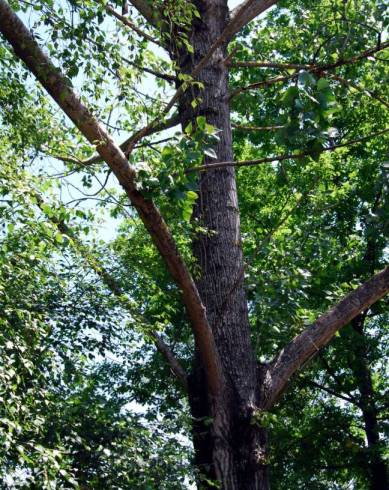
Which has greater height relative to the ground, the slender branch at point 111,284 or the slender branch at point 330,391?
the slender branch at point 330,391

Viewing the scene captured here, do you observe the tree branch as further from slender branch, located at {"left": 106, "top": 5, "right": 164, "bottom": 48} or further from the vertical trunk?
the vertical trunk

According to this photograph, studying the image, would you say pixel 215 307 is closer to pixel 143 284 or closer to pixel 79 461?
pixel 79 461

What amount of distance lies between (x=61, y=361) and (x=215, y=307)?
59.4 inches

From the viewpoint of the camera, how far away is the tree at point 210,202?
5.00m

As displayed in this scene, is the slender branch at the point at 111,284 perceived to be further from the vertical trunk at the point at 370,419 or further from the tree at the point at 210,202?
the vertical trunk at the point at 370,419

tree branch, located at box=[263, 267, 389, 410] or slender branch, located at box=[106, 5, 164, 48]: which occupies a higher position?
slender branch, located at box=[106, 5, 164, 48]

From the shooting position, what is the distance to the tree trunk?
237 inches

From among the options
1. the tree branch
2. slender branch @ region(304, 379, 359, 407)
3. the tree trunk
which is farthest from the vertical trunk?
the tree trunk

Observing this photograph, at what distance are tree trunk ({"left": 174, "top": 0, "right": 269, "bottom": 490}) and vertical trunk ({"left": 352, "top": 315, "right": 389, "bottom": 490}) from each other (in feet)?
20.0

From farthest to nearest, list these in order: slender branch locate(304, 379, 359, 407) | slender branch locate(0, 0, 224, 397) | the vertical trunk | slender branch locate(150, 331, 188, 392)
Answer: slender branch locate(304, 379, 359, 407) < the vertical trunk < slender branch locate(150, 331, 188, 392) < slender branch locate(0, 0, 224, 397)

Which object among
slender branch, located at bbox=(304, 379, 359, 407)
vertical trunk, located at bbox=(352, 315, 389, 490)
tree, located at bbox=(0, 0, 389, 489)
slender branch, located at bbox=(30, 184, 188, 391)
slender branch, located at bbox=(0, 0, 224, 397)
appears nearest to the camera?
tree, located at bbox=(0, 0, 389, 489)

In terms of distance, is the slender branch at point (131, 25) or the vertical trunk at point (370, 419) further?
the vertical trunk at point (370, 419)

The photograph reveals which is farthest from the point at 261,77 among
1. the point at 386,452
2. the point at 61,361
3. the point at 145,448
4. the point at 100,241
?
the point at 386,452

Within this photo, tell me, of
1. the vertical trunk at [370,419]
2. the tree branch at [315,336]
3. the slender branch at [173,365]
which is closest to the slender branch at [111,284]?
the slender branch at [173,365]
